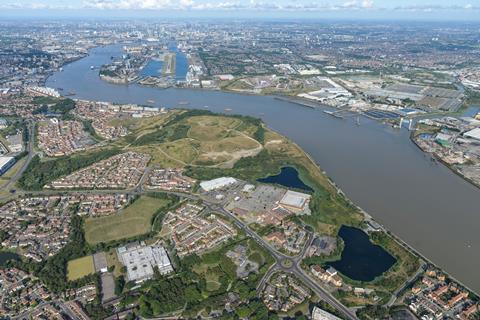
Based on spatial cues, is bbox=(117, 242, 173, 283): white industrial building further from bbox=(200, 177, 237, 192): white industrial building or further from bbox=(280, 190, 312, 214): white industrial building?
bbox=(280, 190, 312, 214): white industrial building

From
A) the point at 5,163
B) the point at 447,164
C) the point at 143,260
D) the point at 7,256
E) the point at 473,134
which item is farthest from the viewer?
the point at 473,134

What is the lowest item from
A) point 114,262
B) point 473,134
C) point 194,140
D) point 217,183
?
point 194,140

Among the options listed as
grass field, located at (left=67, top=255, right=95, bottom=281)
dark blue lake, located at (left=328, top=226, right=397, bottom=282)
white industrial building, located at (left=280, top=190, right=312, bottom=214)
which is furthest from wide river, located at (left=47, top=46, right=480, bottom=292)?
grass field, located at (left=67, top=255, right=95, bottom=281)

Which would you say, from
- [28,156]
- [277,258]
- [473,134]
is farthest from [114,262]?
[473,134]

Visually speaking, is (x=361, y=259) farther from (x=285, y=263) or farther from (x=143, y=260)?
(x=143, y=260)

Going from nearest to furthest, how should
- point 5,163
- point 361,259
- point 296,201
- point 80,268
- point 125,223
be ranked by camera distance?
1. point 80,268
2. point 361,259
3. point 125,223
4. point 296,201
5. point 5,163

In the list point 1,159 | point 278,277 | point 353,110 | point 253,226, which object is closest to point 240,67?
point 353,110
